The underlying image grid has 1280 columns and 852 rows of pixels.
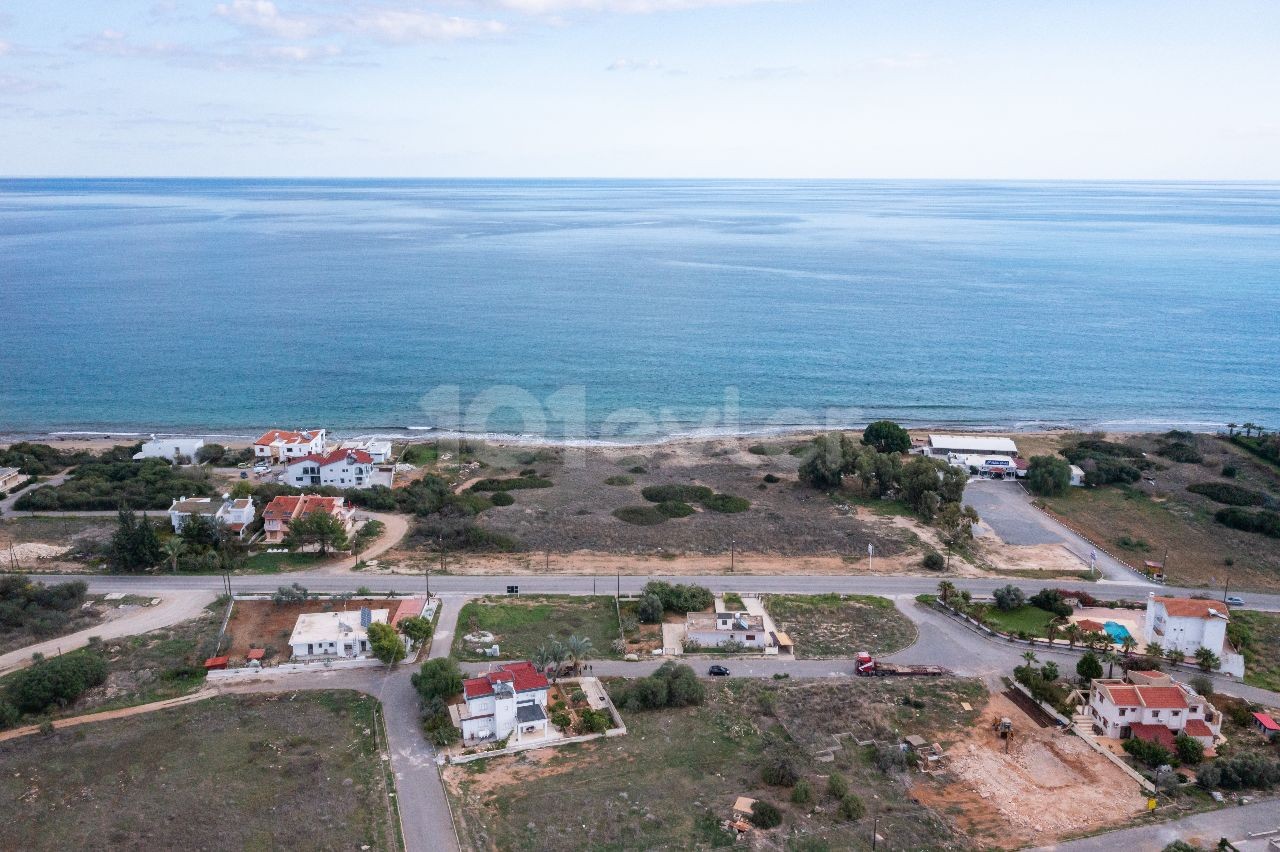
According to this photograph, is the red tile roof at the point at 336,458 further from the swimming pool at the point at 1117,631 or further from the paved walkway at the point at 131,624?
the swimming pool at the point at 1117,631

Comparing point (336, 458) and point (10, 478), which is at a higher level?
point (336, 458)

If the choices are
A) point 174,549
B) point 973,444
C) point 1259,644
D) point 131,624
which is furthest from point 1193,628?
point 174,549

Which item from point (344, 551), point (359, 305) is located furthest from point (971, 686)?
point (359, 305)

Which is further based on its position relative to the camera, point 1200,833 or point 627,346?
point 627,346

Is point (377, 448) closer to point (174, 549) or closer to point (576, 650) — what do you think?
point (174, 549)

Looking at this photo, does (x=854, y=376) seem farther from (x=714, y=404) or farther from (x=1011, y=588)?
(x=1011, y=588)
